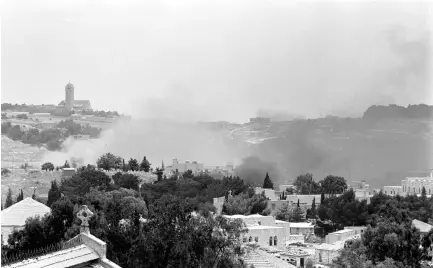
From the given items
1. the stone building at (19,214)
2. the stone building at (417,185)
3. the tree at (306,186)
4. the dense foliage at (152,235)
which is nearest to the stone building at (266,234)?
the stone building at (19,214)

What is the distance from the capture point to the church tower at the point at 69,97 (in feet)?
166

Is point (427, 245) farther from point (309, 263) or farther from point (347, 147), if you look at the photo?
A: point (347, 147)

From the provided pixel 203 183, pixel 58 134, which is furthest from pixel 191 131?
pixel 203 183

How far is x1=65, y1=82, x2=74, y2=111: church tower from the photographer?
50737 mm

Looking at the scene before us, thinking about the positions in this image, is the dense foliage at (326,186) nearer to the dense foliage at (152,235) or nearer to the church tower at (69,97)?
the church tower at (69,97)

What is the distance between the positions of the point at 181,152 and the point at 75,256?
2041 inches

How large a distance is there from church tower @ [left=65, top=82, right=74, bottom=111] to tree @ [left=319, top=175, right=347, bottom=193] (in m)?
17.5

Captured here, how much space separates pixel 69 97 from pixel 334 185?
2455 centimetres

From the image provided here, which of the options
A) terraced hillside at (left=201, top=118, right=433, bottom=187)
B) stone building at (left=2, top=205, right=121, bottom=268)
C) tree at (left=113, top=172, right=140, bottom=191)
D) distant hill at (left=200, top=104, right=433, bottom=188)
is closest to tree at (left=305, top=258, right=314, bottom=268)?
stone building at (left=2, top=205, right=121, bottom=268)

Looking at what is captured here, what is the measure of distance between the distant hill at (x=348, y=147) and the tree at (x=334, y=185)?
319 inches

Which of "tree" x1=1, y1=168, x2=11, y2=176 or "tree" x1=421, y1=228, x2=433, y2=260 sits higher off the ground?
"tree" x1=421, y1=228, x2=433, y2=260

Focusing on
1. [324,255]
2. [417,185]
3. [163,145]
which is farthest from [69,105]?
[324,255]

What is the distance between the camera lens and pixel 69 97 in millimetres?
56250

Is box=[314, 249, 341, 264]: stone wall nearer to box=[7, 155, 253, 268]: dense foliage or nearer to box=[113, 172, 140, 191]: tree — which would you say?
box=[7, 155, 253, 268]: dense foliage
